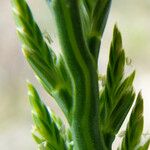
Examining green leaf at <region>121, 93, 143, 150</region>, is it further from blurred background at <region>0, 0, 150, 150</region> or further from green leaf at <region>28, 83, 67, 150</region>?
blurred background at <region>0, 0, 150, 150</region>

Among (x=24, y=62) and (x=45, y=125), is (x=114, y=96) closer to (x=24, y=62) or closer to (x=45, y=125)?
(x=45, y=125)

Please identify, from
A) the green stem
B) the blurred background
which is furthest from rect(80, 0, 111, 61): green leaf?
the blurred background

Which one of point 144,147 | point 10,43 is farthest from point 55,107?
point 144,147

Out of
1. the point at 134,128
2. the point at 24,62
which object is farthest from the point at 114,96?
the point at 24,62

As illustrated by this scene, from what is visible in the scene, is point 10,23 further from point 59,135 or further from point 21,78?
point 59,135

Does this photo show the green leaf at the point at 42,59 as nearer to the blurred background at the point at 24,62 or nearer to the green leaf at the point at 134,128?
the green leaf at the point at 134,128

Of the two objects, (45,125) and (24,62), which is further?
(24,62)
